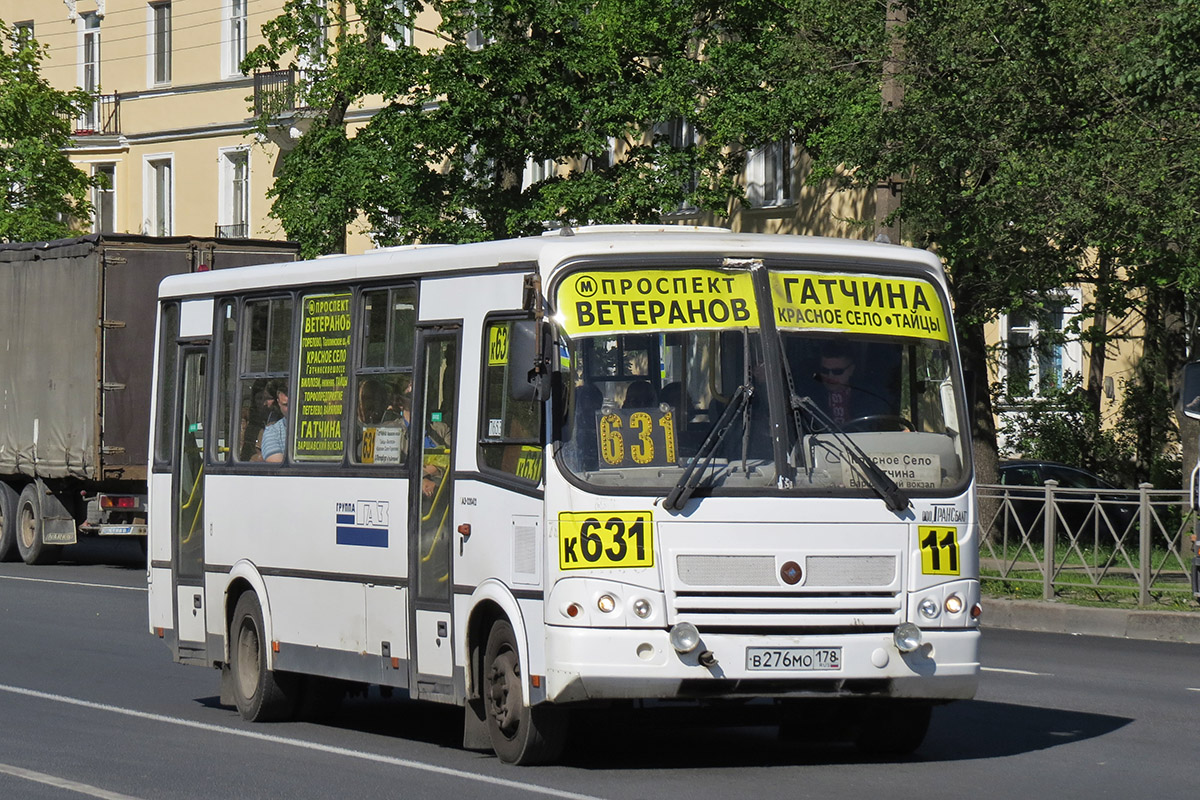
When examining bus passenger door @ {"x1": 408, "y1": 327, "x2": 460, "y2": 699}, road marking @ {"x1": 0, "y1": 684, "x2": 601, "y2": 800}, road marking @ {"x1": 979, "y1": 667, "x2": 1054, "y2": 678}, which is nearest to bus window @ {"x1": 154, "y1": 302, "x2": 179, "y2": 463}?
road marking @ {"x1": 0, "y1": 684, "x2": 601, "y2": 800}

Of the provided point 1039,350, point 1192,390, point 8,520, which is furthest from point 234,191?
point 1192,390

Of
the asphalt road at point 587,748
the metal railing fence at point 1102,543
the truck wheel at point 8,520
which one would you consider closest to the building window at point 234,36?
the truck wheel at point 8,520

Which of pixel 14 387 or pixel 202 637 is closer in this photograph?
pixel 202 637

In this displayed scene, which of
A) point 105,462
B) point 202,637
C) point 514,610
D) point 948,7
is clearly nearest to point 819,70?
point 948,7

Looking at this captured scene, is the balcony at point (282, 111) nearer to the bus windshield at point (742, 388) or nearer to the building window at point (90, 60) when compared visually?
the building window at point (90, 60)

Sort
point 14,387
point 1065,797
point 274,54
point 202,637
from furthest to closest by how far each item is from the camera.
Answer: point 274,54
point 14,387
point 202,637
point 1065,797

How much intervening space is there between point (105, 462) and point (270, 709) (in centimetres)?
1450

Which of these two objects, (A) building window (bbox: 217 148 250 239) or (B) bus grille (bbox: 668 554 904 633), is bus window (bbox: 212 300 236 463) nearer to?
(B) bus grille (bbox: 668 554 904 633)

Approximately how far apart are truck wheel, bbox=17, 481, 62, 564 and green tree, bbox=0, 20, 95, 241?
1534 cm

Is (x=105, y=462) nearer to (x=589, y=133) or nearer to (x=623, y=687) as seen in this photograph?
(x=589, y=133)

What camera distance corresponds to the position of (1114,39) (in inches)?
826

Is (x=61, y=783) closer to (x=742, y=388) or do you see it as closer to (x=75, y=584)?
(x=742, y=388)

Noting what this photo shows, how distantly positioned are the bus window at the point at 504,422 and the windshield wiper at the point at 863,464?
1225 millimetres

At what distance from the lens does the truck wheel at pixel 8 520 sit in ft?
94.8
